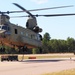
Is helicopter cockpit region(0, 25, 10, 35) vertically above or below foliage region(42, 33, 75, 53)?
above

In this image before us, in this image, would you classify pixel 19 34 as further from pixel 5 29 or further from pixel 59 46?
pixel 59 46

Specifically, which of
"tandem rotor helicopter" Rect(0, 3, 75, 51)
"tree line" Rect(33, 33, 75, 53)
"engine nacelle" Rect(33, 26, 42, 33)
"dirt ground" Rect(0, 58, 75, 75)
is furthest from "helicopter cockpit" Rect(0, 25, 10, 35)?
"tree line" Rect(33, 33, 75, 53)

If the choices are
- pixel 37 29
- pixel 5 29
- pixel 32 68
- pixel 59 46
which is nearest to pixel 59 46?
pixel 59 46

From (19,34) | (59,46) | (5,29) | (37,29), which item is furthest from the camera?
(59,46)

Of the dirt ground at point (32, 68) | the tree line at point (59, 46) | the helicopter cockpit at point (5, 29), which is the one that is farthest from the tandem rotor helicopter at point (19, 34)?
the tree line at point (59, 46)

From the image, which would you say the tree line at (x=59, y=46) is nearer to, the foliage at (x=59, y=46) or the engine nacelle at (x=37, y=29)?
the foliage at (x=59, y=46)

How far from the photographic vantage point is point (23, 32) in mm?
50375

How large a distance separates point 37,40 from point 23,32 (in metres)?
4.16

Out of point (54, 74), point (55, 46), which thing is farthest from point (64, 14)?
point (55, 46)

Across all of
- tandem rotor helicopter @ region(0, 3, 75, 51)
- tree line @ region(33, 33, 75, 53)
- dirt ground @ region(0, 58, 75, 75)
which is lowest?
tree line @ region(33, 33, 75, 53)

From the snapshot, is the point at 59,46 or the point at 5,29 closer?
the point at 5,29

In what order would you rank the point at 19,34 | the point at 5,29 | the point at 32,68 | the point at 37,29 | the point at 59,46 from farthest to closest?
1. the point at 59,46
2. the point at 37,29
3. the point at 19,34
4. the point at 5,29
5. the point at 32,68

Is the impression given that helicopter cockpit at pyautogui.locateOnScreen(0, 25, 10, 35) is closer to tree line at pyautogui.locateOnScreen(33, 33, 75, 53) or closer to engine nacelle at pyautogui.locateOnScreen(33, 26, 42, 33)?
engine nacelle at pyautogui.locateOnScreen(33, 26, 42, 33)

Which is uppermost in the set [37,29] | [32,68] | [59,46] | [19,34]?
[37,29]
